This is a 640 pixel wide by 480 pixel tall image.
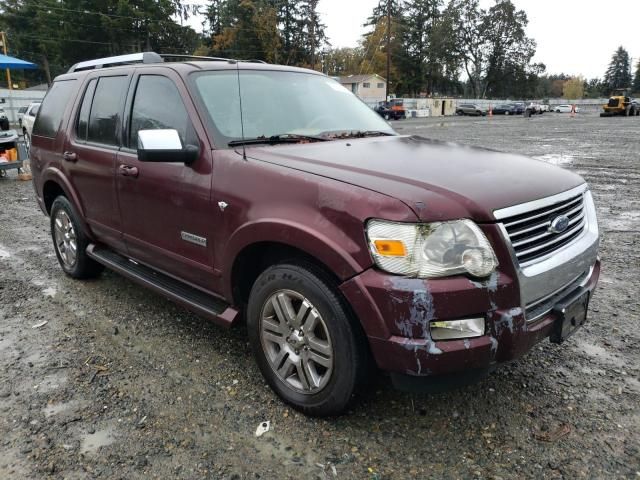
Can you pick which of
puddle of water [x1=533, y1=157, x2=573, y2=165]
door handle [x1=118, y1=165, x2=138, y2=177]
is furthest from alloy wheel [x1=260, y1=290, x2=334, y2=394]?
puddle of water [x1=533, y1=157, x2=573, y2=165]

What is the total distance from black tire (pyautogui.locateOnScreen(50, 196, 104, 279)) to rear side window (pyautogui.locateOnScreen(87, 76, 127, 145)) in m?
0.81

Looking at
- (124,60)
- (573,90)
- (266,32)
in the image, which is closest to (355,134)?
(124,60)

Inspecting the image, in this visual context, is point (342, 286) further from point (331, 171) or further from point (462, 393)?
point (462, 393)

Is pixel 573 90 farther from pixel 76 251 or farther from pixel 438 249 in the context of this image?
pixel 438 249

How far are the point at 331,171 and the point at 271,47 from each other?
217 feet

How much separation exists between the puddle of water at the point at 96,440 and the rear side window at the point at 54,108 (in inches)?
121

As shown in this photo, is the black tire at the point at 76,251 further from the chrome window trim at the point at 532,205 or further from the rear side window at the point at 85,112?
the chrome window trim at the point at 532,205

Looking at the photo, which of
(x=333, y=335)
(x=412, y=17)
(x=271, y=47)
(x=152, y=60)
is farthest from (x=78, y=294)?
(x=412, y=17)

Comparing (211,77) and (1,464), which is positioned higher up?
(211,77)

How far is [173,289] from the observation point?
11.3 ft

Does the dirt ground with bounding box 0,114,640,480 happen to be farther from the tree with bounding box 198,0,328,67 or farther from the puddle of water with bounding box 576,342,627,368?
the tree with bounding box 198,0,328,67

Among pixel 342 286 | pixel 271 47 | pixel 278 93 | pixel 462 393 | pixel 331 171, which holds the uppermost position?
pixel 271 47

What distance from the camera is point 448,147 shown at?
332 cm

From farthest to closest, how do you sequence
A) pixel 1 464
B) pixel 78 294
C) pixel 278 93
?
pixel 78 294
pixel 278 93
pixel 1 464
